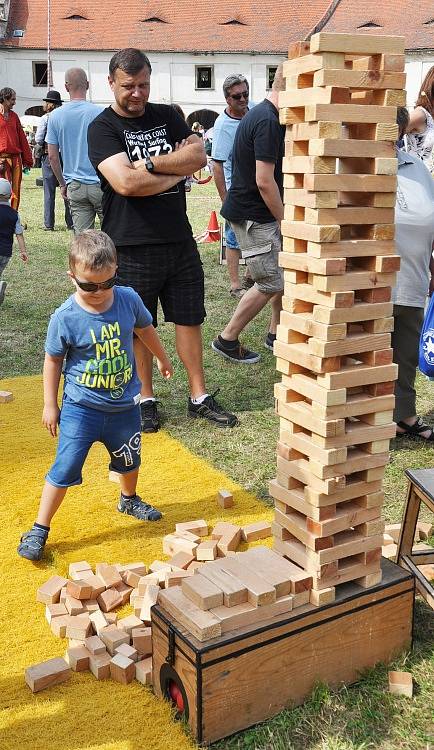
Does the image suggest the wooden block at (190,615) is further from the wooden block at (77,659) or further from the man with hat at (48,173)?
the man with hat at (48,173)

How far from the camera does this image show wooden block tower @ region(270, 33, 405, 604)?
2770 mm

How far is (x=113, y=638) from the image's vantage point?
3318mm

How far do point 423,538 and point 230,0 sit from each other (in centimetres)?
5988

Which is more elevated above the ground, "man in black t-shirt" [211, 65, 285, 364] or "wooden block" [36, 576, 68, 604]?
"man in black t-shirt" [211, 65, 285, 364]

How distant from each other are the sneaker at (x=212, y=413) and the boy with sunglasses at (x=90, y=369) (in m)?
1.63

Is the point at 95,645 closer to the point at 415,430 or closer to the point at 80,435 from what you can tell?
the point at 80,435

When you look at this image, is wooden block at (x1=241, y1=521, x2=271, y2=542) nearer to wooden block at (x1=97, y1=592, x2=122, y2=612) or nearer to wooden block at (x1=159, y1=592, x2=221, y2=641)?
wooden block at (x1=97, y1=592, x2=122, y2=612)

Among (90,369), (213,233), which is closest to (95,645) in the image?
(90,369)

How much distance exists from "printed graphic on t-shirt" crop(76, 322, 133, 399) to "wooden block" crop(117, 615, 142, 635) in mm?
1078

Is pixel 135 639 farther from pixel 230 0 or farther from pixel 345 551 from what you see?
pixel 230 0

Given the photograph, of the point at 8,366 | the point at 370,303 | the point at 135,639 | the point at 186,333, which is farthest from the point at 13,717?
the point at 8,366

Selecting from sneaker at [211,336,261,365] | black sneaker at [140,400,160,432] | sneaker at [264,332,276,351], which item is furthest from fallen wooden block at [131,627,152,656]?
sneaker at [264,332,276,351]

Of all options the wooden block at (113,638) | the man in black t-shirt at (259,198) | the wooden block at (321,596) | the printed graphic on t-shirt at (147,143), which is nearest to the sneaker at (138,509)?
the wooden block at (113,638)

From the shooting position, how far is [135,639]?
3.31 meters
